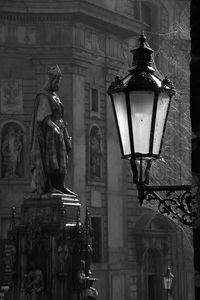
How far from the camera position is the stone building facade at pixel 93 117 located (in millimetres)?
32281

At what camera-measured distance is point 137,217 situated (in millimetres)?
36344

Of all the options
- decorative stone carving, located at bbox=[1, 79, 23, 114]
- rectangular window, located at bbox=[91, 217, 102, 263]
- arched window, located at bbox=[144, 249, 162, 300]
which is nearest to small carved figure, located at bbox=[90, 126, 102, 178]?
rectangular window, located at bbox=[91, 217, 102, 263]

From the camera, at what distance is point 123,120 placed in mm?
4875

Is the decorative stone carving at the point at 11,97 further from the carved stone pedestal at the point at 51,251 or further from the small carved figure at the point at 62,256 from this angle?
the small carved figure at the point at 62,256

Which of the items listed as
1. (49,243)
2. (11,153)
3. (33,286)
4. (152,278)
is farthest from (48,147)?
(152,278)

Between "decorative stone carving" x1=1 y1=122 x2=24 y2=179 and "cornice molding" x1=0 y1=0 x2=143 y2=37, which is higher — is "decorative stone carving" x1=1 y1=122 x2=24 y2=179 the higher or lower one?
the lower one

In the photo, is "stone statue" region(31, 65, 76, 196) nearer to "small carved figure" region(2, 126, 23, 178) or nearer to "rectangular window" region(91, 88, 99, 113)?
"small carved figure" region(2, 126, 23, 178)

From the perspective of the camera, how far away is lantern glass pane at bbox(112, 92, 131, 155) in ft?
16.0

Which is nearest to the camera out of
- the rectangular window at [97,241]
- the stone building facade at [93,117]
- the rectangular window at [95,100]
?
the stone building facade at [93,117]

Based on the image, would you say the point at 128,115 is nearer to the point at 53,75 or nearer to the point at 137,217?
the point at 53,75

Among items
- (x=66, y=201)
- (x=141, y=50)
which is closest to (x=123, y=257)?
(x=66, y=201)

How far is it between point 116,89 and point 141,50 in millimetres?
391

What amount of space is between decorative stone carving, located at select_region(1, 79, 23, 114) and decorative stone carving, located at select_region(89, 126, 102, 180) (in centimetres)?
323

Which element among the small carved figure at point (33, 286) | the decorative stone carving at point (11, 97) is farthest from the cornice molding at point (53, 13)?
the small carved figure at point (33, 286)
